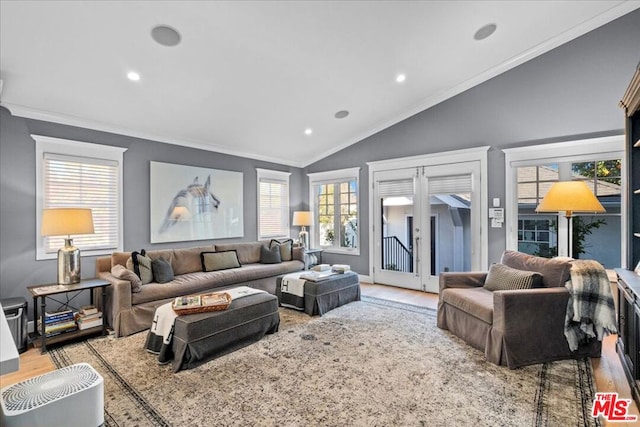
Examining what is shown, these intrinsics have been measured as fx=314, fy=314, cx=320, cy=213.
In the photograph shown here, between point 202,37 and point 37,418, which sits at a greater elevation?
point 202,37

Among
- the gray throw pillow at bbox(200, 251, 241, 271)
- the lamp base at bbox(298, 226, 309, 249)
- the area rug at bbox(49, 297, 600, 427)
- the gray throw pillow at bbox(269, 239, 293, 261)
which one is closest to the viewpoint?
the area rug at bbox(49, 297, 600, 427)

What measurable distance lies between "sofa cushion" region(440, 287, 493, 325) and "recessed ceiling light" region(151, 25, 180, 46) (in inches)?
150

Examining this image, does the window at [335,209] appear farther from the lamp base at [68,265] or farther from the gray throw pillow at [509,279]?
the lamp base at [68,265]

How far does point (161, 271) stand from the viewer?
3.98m

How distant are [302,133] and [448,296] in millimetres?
3667

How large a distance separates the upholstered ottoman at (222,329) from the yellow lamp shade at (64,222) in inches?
63.6

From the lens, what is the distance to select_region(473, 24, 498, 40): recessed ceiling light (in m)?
3.48

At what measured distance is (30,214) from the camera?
11.9ft

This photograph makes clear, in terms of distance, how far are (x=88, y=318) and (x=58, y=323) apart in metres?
0.25

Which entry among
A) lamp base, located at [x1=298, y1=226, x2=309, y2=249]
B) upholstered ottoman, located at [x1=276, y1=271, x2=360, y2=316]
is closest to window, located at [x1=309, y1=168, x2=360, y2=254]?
lamp base, located at [x1=298, y1=226, x2=309, y2=249]

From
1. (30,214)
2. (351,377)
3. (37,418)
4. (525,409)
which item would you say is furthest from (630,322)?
(30,214)

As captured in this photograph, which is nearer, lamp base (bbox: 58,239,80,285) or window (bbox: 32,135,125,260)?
lamp base (bbox: 58,239,80,285)

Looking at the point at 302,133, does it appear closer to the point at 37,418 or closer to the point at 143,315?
the point at 143,315

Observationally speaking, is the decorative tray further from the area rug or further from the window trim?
the window trim
